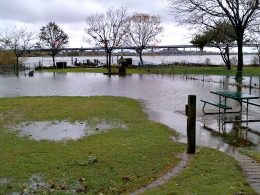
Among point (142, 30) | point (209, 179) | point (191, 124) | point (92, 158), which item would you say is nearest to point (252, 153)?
point (191, 124)

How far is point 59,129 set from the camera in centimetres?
1006

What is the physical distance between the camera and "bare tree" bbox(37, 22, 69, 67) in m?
57.1

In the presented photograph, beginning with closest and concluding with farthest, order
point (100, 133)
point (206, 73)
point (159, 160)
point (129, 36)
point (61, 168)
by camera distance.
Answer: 1. point (61, 168)
2. point (159, 160)
3. point (100, 133)
4. point (206, 73)
5. point (129, 36)

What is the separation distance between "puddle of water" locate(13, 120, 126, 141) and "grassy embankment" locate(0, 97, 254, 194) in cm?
22

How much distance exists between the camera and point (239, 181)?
5.50m

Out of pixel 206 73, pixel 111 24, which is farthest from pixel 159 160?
pixel 111 24

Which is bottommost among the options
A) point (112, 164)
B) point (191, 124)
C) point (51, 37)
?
point (112, 164)

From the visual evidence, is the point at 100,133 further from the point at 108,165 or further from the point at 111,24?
the point at 111,24

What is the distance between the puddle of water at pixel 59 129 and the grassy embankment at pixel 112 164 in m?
0.22

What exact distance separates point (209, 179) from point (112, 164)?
77.0 inches

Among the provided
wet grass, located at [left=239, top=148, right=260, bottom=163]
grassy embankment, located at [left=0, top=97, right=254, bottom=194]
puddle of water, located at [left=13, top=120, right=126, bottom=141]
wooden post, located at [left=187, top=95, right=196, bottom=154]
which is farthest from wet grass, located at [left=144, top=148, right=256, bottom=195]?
puddle of water, located at [left=13, top=120, right=126, bottom=141]

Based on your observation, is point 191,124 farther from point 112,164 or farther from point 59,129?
point 59,129

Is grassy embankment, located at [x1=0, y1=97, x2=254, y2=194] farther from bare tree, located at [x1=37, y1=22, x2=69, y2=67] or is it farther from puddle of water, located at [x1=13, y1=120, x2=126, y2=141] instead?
bare tree, located at [x1=37, y1=22, x2=69, y2=67]

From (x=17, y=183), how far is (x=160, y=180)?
7.75 feet
